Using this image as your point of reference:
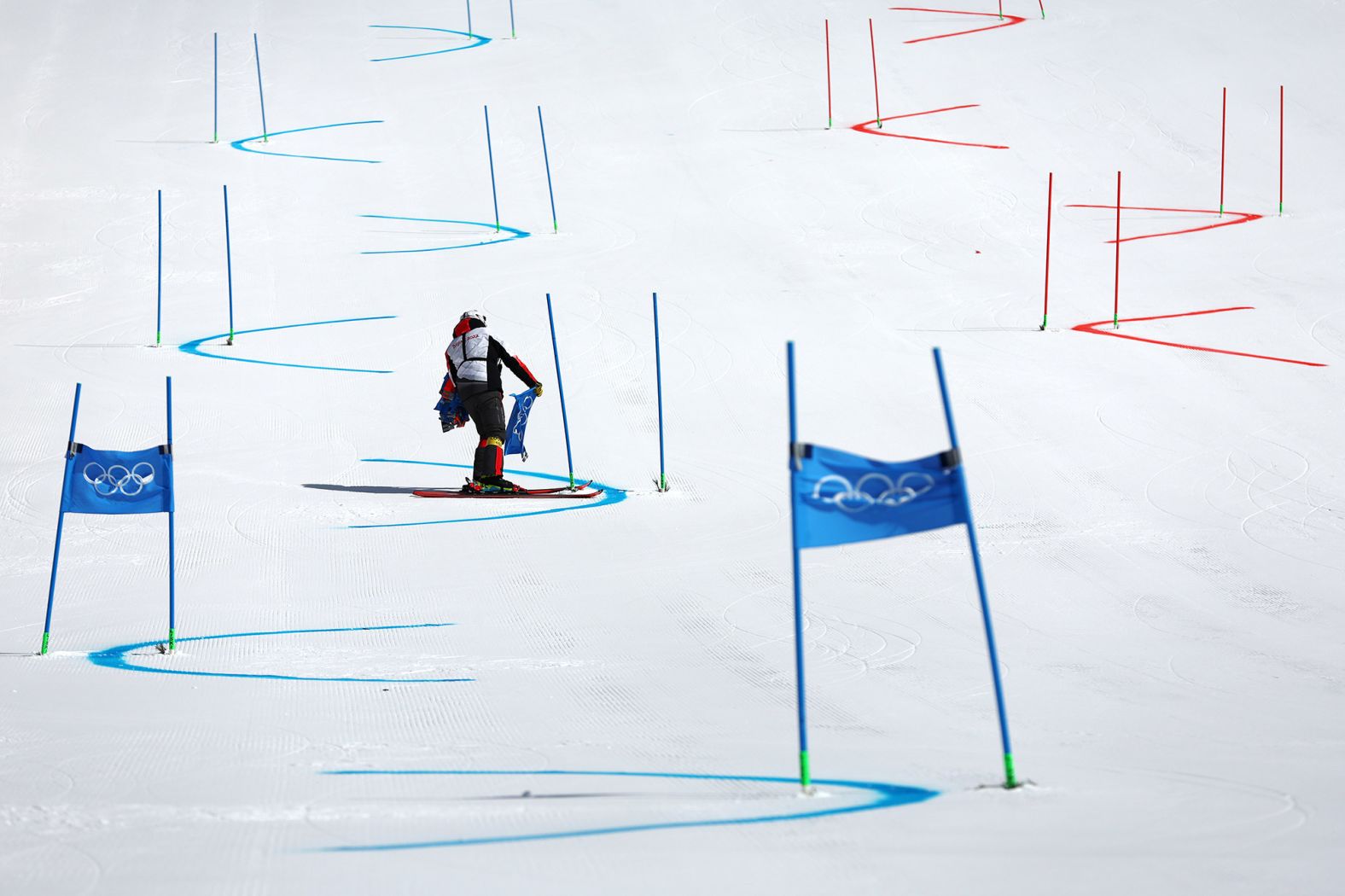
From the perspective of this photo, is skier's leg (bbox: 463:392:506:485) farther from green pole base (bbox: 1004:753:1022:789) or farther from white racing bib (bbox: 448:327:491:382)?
green pole base (bbox: 1004:753:1022:789)

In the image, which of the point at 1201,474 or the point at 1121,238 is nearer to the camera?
the point at 1201,474

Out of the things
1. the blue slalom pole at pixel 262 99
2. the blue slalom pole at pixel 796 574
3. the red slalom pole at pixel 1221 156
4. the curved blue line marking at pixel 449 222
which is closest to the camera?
the blue slalom pole at pixel 796 574

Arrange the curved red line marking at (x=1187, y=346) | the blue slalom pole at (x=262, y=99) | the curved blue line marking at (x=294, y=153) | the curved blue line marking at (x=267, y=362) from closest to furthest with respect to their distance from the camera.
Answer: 1. the curved red line marking at (x=1187, y=346)
2. the curved blue line marking at (x=267, y=362)
3. the curved blue line marking at (x=294, y=153)
4. the blue slalom pole at (x=262, y=99)

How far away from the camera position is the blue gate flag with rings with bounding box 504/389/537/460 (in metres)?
11.4

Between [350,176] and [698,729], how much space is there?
17.0 meters

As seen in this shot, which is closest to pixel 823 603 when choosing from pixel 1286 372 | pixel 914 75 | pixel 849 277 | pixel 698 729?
pixel 698 729

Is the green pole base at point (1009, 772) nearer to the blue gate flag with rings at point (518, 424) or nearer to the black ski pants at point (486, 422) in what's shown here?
the black ski pants at point (486, 422)

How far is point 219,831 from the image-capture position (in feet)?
14.6

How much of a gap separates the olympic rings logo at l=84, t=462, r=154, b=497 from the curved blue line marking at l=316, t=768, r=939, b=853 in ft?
9.02

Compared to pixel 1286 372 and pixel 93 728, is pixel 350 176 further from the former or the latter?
pixel 93 728

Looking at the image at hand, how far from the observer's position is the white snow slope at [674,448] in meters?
4.66

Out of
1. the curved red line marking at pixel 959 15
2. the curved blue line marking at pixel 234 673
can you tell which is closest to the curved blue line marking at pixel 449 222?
the curved red line marking at pixel 959 15

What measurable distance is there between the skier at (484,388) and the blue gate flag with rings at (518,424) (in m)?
0.26

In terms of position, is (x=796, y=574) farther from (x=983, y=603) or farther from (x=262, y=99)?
(x=262, y=99)
